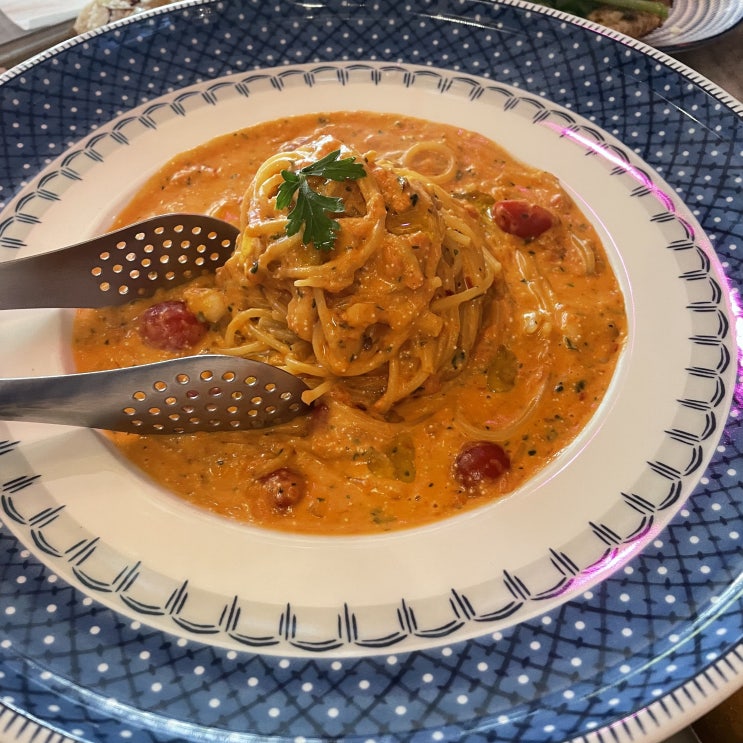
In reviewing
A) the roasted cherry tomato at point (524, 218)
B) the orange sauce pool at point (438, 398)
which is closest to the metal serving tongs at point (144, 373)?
the orange sauce pool at point (438, 398)

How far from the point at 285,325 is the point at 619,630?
95.7 inches

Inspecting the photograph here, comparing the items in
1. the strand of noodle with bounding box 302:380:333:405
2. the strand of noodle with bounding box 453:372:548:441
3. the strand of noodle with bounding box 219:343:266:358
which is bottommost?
the strand of noodle with bounding box 219:343:266:358

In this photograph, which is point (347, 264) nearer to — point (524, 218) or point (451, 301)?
point (451, 301)

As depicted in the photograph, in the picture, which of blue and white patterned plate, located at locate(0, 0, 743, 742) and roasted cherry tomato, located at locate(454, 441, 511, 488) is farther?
roasted cherry tomato, located at locate(454, 441, 511, 488)

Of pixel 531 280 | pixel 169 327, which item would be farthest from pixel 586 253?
pixel 169 327

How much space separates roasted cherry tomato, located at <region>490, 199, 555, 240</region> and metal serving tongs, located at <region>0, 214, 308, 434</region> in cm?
174

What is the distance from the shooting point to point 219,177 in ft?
15.5

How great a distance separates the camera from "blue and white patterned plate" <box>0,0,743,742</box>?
2393 millimetres

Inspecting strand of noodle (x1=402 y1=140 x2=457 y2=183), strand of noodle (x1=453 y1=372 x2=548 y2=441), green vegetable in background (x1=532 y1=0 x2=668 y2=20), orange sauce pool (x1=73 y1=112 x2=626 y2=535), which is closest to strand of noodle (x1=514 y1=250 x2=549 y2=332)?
orange sauce pool (x1=73 y1=112 x2=626 y2=535)

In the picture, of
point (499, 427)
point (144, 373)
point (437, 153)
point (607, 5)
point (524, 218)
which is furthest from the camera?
point (607, 5)

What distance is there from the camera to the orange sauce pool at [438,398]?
10.8ft

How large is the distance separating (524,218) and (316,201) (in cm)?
156

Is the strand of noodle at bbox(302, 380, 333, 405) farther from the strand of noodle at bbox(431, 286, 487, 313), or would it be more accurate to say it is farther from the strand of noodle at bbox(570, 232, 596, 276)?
the strand of noodle at bbox(570, 232, 596, 276)

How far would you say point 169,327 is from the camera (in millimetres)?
3891
